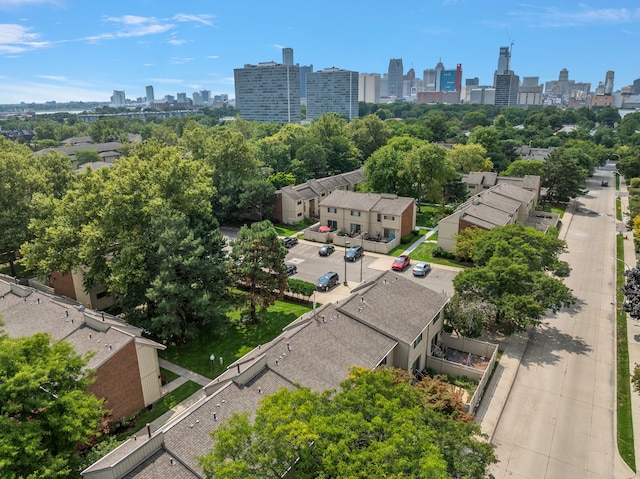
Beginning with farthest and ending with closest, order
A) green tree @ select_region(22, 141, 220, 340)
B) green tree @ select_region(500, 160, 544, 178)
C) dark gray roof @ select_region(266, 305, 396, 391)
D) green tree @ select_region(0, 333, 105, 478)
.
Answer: green tree @ select_region(500, 160, 544, 178) → green tree @ select_region(22, 141, 220, 340) → dark gray roof @ select_region(266, 305, 396, 391) → green tree @ select_region(0, 333, 105, 478)

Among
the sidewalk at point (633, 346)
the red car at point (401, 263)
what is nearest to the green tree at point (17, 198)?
the red car at point (401, 263)

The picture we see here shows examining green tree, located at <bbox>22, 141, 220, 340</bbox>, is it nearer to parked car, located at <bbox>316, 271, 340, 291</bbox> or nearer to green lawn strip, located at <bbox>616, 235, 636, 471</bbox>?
parked car, located at <bbox>316, 271, 340, 291</bbox>

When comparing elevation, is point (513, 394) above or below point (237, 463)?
below

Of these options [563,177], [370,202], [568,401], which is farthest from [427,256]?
[563,177]

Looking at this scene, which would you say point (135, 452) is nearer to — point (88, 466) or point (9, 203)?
point (88, 466)

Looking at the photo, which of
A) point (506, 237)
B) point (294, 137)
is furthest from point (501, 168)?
point (506, 237)

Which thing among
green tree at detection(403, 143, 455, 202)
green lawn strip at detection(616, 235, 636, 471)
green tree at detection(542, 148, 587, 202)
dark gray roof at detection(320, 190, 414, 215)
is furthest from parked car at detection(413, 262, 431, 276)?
green tree at detection(542, 148, 587, 202)
